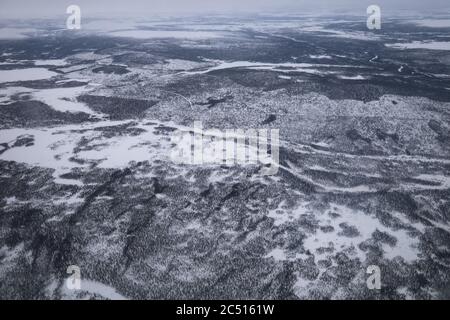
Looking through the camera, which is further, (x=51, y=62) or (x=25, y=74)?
(x=51, y=62)

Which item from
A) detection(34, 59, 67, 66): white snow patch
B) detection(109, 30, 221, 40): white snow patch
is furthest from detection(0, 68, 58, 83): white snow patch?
detection(109, 30, 221, 40): white snow patch

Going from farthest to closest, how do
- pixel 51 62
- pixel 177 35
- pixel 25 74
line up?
pixel 177 35 → pixel 51 62 → pixel 25 74

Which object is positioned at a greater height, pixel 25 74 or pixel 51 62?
pixel 51 62

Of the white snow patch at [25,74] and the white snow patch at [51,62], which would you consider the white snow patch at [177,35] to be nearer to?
the white snow patch at [51,62]

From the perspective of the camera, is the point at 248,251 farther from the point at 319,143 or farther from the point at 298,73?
the point at 298,73

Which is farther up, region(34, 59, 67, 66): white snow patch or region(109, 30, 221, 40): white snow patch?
region(109, 30, 221, 40): white snow patch

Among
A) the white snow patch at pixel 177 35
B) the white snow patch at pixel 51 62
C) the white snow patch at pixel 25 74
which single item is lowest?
the white snow patch at pixel 25 74

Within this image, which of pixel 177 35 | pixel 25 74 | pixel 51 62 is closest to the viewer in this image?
pixel 25 74

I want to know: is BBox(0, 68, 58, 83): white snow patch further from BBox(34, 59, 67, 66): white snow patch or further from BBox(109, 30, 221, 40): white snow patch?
BBox(109, 30, 221, 40): white snow patch

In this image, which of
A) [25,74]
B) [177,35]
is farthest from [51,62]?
[177,35]

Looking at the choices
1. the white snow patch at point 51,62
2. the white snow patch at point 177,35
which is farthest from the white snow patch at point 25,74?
the white snow patch at point 177,35

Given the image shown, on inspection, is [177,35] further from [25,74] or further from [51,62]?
[25,74]

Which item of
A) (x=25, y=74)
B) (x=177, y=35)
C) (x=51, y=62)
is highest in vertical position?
(x=177, y=35)
